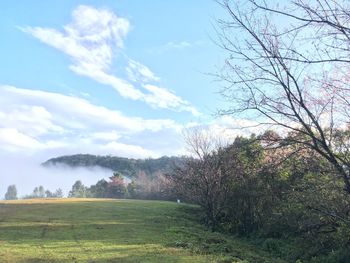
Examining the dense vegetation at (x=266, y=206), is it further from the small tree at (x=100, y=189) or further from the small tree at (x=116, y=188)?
the small tree at (x=100, y=189)

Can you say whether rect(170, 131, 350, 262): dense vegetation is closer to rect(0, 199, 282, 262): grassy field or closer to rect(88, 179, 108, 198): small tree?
rect(0, 199, 282, 262): grassy field

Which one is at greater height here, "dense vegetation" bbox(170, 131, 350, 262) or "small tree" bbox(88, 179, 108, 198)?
"small tree" bbox(88, 179, 108, 198)

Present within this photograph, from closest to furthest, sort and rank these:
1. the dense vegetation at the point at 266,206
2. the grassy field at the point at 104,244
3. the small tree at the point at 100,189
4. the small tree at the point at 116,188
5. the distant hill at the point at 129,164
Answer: the grassy field at the point at 104,244
the dense vegetation at the point at 266,206
the small tree at the point at 116,188
the small tree at the point at 100,189
the distant hill at the point at 129,164

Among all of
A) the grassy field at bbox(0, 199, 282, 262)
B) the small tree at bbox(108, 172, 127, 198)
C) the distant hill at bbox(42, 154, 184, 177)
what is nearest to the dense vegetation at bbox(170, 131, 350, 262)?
the grassy field at bbox(0, 199, 282, 262)

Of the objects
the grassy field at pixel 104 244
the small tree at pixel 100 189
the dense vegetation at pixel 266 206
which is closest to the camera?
the grassy field at pixel 104 244

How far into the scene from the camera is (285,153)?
9.25 metres

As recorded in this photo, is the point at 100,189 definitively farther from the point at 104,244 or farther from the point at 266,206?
the point at 104,244

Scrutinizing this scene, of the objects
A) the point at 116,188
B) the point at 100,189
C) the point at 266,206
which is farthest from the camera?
the point at 100,189

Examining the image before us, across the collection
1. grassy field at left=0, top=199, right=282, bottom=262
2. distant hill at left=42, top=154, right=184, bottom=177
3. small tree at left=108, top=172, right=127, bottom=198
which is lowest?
grassy field at left=0, top=199, right=282, bottom=262

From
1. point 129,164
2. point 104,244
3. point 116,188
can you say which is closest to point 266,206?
point 104,244

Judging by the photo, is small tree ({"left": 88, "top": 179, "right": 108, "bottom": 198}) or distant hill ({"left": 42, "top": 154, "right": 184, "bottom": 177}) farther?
distant hill ({"left": 42, "top": 154, "right": 184, "bottom": 177})

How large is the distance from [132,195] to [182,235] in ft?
258

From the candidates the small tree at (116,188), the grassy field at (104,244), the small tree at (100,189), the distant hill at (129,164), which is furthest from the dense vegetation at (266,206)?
the distant hill at (129,164)

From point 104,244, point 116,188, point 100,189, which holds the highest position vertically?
point 100,189
